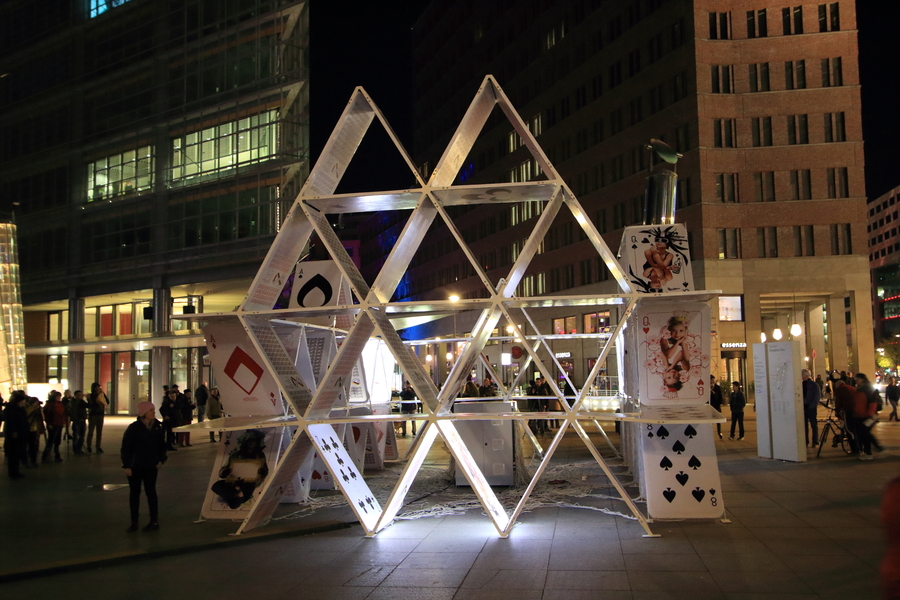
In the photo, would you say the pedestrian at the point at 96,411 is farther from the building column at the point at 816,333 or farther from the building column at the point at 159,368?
the building column at the point at 816,333

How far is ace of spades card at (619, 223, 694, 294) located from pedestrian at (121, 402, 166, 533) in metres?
6.64

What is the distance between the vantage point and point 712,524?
9992 mm

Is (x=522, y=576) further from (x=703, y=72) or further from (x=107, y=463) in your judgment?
(x=703, y=72)

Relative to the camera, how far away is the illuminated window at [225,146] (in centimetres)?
4012

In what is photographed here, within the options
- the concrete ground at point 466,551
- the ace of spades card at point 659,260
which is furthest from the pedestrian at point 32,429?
the ace of spades card at point 659,260

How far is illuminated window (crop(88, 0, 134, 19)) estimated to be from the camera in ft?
152

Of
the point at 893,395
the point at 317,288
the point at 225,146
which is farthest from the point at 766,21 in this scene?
the point at 317,288

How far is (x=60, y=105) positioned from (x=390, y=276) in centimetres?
4600

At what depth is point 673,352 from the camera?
10.4 m

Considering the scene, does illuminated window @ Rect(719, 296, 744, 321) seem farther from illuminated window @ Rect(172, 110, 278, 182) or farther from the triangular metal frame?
the triangular metal frame

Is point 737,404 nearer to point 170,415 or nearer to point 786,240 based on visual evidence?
point 170,415

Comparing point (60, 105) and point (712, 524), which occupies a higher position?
point (60, 105)

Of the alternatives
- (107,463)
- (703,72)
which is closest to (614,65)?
(703,72)

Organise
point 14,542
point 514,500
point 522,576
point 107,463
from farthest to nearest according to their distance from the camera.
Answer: point 107,463 < point 514,500 < point 14,542 < point 522,576
